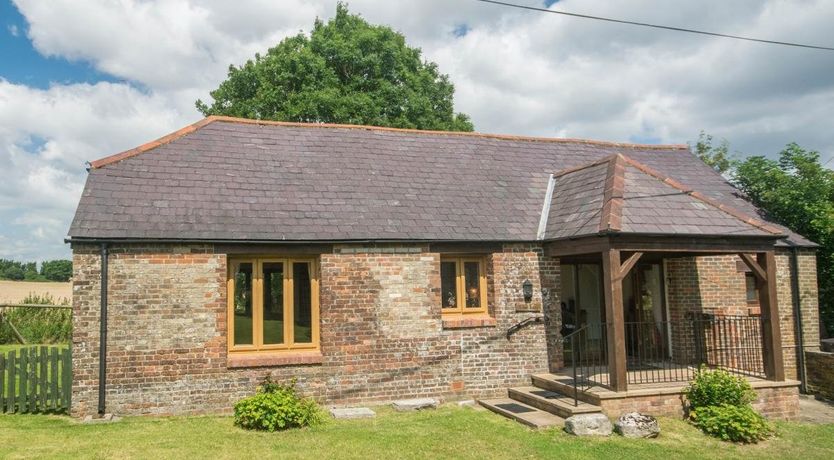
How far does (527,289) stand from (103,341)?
788cm

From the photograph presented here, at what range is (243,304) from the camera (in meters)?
11.1

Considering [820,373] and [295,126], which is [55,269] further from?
[820,373]

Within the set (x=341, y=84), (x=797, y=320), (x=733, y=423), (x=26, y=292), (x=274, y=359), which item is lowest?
(x=733, y=423)

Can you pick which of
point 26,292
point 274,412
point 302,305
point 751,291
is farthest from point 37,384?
point 26,292

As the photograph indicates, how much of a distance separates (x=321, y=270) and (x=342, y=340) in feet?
4.52

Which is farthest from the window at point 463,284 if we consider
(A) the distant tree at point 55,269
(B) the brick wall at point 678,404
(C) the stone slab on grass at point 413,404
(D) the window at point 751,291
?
(A) the distant tree at point 55,269

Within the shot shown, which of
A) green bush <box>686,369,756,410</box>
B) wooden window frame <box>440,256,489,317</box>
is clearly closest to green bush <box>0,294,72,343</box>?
wooden window frame <box>440,256,489,317</box>

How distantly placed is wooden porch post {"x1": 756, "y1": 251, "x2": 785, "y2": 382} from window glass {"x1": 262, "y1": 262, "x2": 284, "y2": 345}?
902cm

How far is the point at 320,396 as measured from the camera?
1115cm

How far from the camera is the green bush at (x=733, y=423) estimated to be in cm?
953

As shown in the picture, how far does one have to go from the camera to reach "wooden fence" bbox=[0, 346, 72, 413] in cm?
1030

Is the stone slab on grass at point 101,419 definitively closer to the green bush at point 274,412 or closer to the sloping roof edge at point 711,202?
the green bush at point 274,412

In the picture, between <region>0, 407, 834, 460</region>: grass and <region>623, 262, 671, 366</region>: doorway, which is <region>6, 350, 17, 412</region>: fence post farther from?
<region>623, 262, 671, 366</region>: doorway

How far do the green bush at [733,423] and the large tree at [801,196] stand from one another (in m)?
6.80
